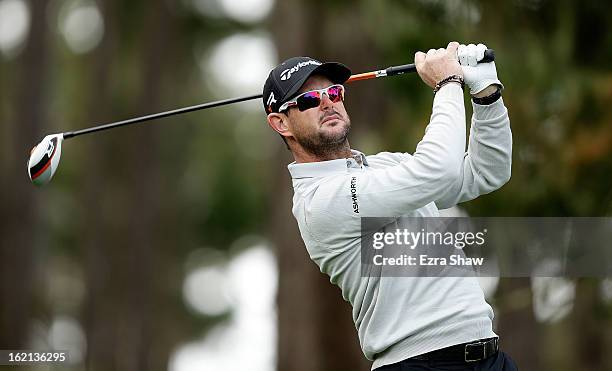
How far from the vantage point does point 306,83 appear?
14.7 feet

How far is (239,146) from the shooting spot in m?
32.5

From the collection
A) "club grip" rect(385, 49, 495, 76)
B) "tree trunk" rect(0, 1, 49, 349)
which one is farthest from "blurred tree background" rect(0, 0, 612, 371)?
"club grip" rect(385, 49, 495, 76)

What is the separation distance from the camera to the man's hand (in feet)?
13.5

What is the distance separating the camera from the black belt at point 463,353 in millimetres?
4008

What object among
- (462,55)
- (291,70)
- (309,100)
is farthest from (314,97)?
(462,55)

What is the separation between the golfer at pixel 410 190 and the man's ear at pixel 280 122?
0.05 m

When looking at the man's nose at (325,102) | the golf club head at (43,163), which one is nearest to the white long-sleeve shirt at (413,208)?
the man's nose at (325,102)

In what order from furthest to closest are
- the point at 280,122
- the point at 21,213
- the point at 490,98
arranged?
the point at 21,213, the point at 280,122, the point at 490,98

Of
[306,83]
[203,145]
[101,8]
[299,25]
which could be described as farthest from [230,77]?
[306,83]

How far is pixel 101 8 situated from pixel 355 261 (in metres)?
17.1

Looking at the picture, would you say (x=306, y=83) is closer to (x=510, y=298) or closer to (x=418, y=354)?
(x=418, y=354)

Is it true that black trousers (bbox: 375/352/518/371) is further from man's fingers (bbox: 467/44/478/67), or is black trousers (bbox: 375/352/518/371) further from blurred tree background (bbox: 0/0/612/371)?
blurred tree background (bbox: 0/0/612/371)

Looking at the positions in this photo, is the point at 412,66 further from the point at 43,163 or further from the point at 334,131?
the point at 43,163

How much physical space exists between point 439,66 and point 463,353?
3.50 ft
